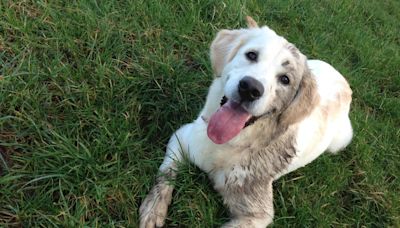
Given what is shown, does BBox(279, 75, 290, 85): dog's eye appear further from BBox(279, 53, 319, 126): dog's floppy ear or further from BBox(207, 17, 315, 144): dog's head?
BBox(279, 53, 319, 126): dog's floppy ear

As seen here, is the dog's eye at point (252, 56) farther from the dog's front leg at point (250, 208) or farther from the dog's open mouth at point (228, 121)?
the dog's front leg at point (250, 208)

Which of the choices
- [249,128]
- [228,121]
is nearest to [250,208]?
[249,128]

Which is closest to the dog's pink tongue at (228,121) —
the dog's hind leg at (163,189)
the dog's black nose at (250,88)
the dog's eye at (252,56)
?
the dog's black nose at (250,88)

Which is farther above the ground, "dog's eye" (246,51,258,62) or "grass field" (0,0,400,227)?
"dog's eye" (246,51,258,62)

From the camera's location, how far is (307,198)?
365 cm

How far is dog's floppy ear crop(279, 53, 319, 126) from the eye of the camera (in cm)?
294

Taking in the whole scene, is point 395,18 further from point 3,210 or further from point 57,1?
point 3,210

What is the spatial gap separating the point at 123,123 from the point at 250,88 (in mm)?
1085

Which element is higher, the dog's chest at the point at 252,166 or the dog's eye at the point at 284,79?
the dog's eye at the point at 284,79

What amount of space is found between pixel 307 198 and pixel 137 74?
160cm

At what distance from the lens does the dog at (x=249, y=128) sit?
2.79 metres

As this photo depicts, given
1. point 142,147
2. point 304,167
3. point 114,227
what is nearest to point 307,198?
point 304,167

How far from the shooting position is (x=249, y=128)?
299 cm

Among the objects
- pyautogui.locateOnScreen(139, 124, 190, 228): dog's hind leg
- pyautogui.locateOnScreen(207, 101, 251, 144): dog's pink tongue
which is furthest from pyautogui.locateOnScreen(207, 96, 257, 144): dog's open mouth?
pyautogui.locateOnScreen(139, 124, 190, 228): dog's hind leg
